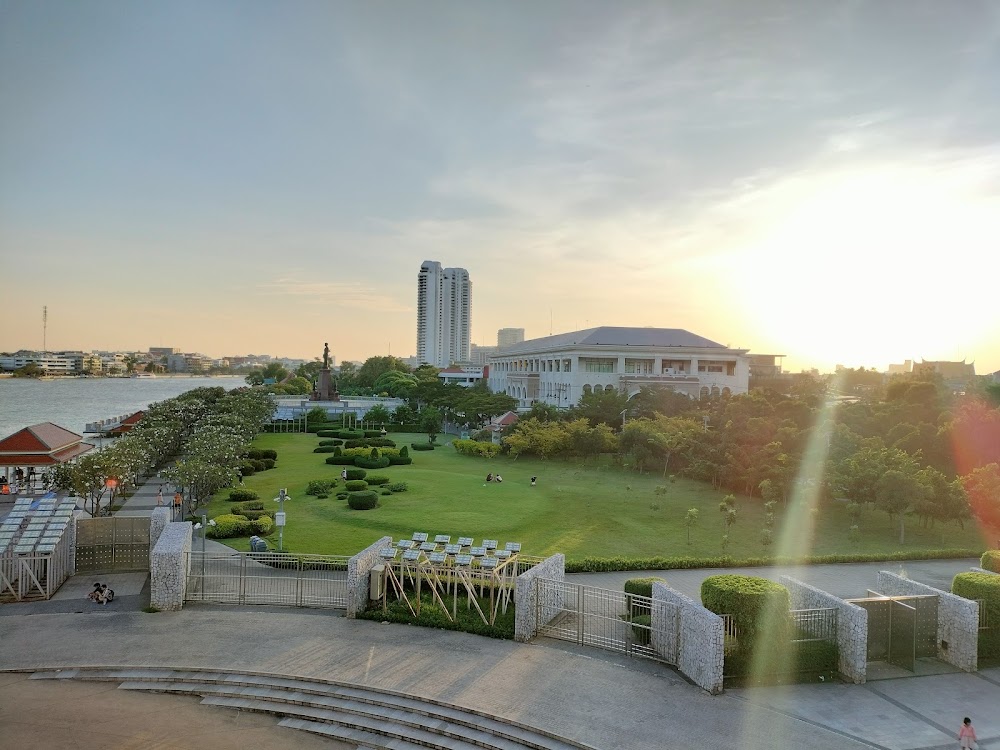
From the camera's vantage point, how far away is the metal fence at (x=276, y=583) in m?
15.1

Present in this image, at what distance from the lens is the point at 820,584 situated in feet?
59.2

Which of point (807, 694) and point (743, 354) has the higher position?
point (743, 354)

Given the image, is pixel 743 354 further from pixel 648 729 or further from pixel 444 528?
pixel 648 729

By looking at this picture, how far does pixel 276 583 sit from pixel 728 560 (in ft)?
42.7

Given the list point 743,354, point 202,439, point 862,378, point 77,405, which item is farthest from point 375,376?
point 202,439

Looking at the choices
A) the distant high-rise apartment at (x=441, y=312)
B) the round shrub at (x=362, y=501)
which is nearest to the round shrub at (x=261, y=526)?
the round shrub at (x=362, y=501)

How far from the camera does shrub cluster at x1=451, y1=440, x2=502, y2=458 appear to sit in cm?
4197

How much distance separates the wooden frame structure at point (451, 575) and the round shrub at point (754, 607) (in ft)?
14.5

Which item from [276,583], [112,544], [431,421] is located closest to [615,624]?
[276,583]

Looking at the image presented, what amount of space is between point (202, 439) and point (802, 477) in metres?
27.7

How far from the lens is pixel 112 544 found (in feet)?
58.3

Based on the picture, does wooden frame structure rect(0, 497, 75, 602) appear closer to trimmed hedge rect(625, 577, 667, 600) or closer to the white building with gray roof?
trimmed hedge rect(625, 577, 667, 600)

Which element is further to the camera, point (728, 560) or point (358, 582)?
point (728, 560)

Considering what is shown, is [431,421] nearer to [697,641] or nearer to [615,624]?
[615,624]
